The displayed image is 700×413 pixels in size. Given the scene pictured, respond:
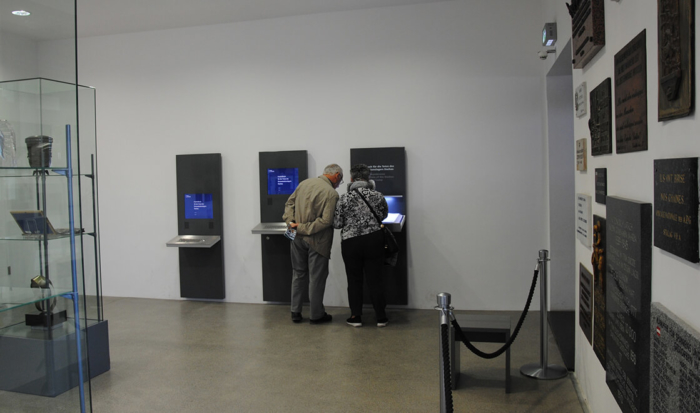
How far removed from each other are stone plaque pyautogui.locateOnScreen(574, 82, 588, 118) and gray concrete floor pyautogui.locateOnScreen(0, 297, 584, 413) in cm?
197

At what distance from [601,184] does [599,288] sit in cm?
59

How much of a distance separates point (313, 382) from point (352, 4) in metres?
4.24

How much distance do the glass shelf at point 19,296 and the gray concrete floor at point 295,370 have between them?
16.4 inches

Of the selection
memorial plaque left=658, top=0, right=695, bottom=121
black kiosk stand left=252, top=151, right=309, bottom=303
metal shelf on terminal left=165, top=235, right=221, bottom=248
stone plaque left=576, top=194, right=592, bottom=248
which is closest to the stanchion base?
stone plaque left=576, top=194, right=592, bottom=248

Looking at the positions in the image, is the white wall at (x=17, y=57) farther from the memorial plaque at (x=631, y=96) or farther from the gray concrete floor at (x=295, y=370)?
the memorial plaque at (x=631, y=96)

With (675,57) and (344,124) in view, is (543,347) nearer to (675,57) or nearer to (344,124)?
(675,57)

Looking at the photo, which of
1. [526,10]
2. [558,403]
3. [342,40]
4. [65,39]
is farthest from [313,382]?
[526,10]

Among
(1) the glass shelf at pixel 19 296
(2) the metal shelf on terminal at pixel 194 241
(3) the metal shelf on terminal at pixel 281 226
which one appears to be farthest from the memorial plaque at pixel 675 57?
(2) the metal shelf on terminal at pixel 194 241

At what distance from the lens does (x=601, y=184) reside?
301cm

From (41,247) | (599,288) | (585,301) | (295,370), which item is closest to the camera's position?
(41,247)

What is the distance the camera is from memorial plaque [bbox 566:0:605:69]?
2.92 metres

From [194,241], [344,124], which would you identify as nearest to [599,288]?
[344,124]

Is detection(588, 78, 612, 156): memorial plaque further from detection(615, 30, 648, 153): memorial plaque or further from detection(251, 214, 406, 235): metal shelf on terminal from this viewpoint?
detection(251, 214, 406, 235): metal shelf on terminal

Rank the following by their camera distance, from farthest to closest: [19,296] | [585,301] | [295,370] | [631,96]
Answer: [295,370]
[585,301]
[631,96]
[19,296]
